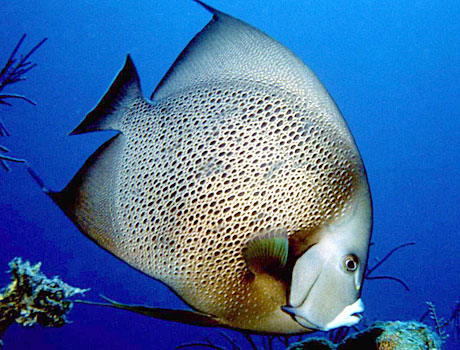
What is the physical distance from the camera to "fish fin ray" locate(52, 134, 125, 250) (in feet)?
3.33

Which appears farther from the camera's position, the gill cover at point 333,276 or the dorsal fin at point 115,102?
the dorsal fin at point 115,102

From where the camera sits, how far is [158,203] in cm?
99

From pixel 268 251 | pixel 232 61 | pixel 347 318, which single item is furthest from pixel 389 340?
pixel 232 61

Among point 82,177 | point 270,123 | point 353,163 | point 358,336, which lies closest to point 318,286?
point 353,163

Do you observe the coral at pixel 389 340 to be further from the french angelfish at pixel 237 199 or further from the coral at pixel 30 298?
the coral at pixel 30 298

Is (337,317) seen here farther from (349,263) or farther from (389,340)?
(389,340)

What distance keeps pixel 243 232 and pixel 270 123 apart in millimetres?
335

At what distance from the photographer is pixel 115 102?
43.4 inches

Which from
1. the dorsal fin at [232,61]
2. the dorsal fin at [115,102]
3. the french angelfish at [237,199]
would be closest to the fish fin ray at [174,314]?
the french angelfish at [237,199]

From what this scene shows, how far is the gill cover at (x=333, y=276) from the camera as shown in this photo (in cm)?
88

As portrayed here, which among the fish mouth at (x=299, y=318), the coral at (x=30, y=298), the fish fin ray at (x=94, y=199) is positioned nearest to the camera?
the fish mouth at (x=299, y=318)

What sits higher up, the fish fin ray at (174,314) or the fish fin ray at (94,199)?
the fish fin ray at (94,199)

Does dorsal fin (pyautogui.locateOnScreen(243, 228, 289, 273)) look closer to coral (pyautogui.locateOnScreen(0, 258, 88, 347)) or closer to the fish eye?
the fish eye

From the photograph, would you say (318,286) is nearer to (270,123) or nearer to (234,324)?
(234,324)
